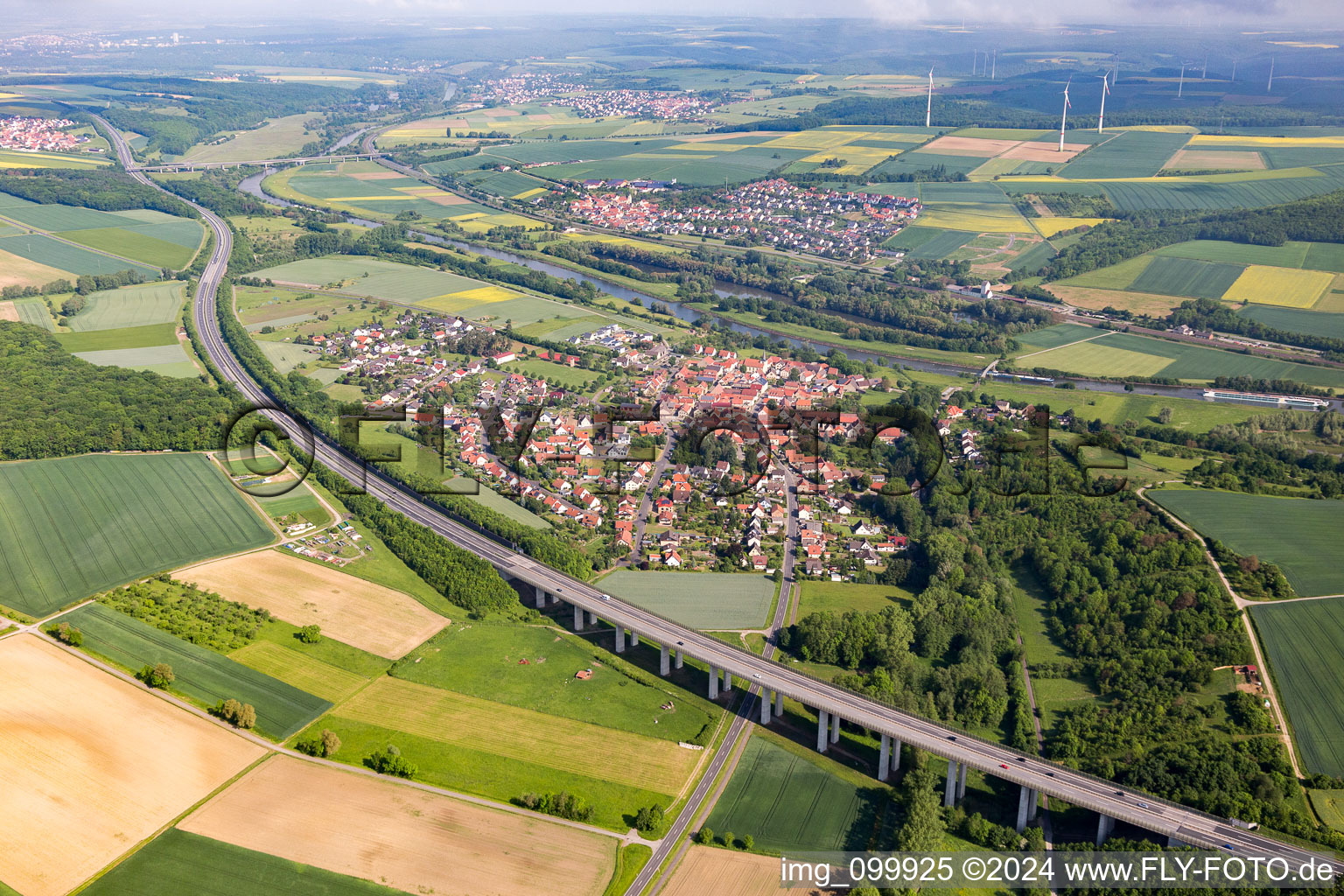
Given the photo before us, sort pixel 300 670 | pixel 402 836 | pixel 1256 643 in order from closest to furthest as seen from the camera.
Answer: pixel 402 836
pixel 1256 643
pixel 300 670

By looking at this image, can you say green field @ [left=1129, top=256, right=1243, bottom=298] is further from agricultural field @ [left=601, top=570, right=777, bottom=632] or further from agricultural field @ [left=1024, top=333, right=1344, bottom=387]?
agricultural field @ [left=601, top=570, right=777, bottom=632]

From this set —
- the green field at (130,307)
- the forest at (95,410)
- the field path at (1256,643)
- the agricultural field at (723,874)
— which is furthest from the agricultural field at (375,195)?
the agricultural field at (723,874)

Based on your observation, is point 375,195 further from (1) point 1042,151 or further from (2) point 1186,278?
(2) point 1186,278

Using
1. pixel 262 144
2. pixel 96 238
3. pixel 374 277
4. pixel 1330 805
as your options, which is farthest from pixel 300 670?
pixel 262 144

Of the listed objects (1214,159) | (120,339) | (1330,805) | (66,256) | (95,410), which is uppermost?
(1214,159)

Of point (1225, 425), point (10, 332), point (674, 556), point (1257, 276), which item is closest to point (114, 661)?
point (674, 556)

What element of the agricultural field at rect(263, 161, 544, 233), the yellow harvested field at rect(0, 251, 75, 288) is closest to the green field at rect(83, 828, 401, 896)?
the yellow harvested field at rect(0, 251, 75, 288)

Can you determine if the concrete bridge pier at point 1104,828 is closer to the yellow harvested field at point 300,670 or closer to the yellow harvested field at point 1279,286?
the yellow harvested field at point 300,670
